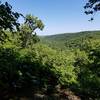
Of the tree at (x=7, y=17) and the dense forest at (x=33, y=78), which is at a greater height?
the tree at (x=7, y=17)

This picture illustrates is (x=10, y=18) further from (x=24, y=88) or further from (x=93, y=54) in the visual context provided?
(x=93, y=54)

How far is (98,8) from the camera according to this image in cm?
1351

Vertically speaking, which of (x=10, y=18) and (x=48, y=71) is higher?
(x=10, y=18)

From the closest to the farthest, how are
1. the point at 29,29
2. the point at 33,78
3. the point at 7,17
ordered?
1. the point at 7,17
2. the point at 33,78
3. the point at 29,29

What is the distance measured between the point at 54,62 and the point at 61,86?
126cm

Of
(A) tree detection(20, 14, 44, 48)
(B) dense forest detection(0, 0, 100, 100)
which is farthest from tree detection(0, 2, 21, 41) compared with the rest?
(A) tree detection(20, 14, 44, 48)

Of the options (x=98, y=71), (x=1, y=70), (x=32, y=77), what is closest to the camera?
(x=1, y=70)

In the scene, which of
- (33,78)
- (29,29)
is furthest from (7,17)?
(29,29)

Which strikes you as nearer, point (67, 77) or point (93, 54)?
point (67, 77)

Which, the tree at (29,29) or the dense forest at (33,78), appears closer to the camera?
the dense forest at (33,78)

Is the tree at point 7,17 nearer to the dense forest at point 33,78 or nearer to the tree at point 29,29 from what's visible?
the dense forest at point 33,78

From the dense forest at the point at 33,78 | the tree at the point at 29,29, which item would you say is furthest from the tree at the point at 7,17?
the tree at the point at 29,29

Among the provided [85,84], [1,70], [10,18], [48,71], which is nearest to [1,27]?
[10,18]

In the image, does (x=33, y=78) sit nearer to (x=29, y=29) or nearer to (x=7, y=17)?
(x=7, y=17)
